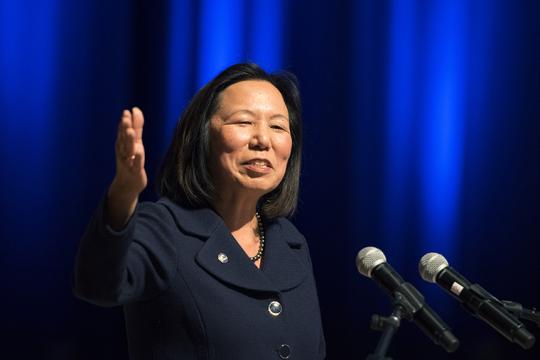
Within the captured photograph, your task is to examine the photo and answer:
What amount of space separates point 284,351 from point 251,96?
544mm

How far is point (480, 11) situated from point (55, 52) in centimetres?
174

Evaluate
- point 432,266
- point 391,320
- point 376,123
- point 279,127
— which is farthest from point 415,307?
point 376,123

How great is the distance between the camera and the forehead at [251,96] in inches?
63.6

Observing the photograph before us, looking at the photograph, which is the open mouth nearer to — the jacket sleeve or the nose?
the nose

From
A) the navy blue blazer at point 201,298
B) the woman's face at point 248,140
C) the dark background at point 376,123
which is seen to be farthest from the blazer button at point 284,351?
the dark background at point 376,123

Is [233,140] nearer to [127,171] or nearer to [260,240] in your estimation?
[260,240]

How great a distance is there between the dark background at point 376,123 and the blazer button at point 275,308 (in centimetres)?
161

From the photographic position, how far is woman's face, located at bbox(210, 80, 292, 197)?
1580mm

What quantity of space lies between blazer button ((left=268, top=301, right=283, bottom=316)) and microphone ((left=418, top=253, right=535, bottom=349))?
0.30m

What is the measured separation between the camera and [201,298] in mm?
1432

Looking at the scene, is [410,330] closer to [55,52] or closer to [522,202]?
[522,202]

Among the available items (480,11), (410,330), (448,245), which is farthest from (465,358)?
(480,11)

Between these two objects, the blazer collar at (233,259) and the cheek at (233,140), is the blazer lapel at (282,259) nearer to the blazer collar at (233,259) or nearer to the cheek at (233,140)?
the blazer collar at (233,259)

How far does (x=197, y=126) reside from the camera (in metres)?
1.63
